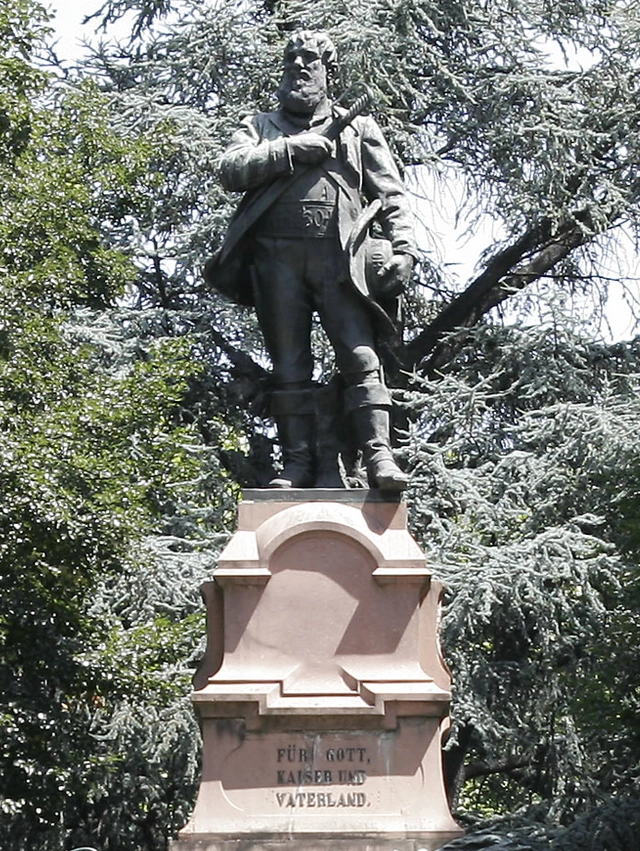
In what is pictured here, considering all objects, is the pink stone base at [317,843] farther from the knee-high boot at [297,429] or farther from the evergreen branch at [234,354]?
the evergreen branch at [234,354]

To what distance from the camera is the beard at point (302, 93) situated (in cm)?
1110

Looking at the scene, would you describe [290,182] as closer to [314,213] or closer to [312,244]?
[314,213]

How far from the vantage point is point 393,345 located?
37.9ft

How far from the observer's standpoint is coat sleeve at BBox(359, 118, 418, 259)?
36.4ft

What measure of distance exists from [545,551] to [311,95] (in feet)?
21.7

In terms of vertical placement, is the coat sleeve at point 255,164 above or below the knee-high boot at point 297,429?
above

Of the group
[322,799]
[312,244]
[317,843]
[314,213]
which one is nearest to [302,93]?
[314,213]

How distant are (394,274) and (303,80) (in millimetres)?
1126

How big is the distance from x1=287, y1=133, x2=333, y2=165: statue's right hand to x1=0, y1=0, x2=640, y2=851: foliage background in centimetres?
325

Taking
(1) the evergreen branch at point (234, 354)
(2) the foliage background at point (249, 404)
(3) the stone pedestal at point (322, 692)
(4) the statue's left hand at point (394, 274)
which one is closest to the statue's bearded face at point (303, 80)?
(4) the statue's left hand at point (394, 274)

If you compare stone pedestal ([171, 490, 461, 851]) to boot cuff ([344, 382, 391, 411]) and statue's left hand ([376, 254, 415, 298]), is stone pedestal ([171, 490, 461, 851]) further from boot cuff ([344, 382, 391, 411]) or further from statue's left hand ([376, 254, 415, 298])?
statue's left hand ([376, 254, 415, 298])

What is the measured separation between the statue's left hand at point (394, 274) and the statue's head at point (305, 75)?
3.01ft

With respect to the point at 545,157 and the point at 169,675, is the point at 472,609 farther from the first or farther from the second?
the point at 545,157

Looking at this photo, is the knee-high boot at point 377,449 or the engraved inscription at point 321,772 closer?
the engraved inscription at point 321,772
